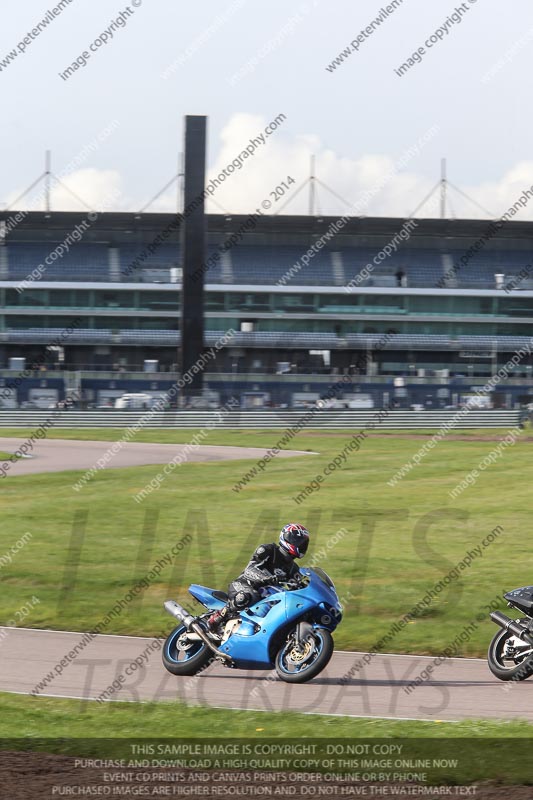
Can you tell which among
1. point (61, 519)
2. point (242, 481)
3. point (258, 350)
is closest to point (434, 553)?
point (61, 519)

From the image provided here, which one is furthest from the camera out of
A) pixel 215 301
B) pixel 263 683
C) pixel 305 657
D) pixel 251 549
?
pixel 215 301

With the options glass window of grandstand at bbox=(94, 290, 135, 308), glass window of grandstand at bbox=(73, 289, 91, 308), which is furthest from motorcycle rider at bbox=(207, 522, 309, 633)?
glass window of grandstand at bbox=(73, 289, 91, 308)

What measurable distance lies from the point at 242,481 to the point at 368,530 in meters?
6.87

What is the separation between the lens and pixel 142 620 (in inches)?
519

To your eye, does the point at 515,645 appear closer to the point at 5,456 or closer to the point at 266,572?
the point at 266,572

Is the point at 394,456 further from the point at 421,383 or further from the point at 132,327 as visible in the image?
the point at 132,327

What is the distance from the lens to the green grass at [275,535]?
1349 cm

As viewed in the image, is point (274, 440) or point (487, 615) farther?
point (274, 440)

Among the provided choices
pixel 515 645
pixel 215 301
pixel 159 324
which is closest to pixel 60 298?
pixel 159 324

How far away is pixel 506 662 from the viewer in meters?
9.88

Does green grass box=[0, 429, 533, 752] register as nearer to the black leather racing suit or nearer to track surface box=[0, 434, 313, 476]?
the black leather racing suit

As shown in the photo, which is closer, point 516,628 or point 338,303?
point 516,628

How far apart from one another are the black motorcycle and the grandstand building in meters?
53.1

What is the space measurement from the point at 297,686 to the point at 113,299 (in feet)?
192
